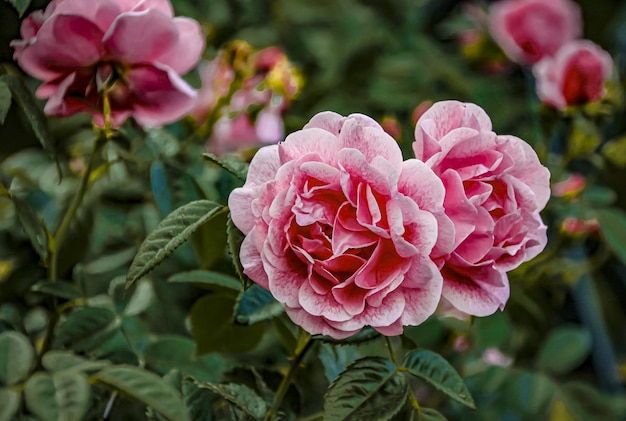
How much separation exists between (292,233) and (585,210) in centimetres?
54

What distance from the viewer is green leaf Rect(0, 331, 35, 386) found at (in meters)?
0.39

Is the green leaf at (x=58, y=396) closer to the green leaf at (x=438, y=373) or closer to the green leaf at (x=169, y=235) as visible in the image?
the green leaf at (x=169, y=235)

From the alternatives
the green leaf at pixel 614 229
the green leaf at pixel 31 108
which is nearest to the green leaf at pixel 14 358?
the green leaf at pixel 31 108

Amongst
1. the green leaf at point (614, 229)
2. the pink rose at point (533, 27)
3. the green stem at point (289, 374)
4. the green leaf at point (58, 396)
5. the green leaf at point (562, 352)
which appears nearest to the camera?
the green leaf at point (58, 396)

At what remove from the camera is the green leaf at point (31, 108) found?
46cm

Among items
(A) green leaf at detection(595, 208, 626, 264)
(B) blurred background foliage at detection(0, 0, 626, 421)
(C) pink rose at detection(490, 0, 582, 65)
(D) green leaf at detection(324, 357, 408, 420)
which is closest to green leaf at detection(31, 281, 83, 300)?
(B) blurred background foliage at detection(0, 0, 626, 421)

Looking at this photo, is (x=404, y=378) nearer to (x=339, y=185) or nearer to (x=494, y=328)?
(x=339, y=185)

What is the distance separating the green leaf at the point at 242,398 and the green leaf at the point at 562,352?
0.61 m

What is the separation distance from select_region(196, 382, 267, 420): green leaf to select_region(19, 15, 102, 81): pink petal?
0.76ft

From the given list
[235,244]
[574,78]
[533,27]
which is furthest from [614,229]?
[235,244]

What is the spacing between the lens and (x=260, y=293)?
49cm

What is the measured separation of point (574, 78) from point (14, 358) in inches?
26.7

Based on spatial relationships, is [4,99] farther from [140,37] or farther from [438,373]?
[438,373]

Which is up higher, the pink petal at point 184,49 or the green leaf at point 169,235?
the pink petal at point 184,49
